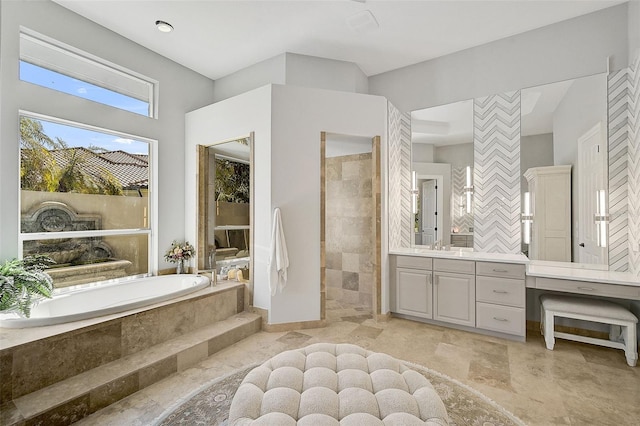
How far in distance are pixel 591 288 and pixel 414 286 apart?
158cm

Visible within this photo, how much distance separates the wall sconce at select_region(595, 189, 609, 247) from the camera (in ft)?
9.62

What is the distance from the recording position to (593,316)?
2.65 m

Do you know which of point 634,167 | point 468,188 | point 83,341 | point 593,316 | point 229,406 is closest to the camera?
point 229,406

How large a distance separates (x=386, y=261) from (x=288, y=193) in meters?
1.44

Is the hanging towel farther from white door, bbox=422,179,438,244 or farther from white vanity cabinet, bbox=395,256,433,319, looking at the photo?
white door, bbox=422,179,438,244

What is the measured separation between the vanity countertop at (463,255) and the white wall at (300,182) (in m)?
1.09

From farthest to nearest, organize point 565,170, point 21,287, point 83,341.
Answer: point 565,170 < point 21,287 < point 83,341

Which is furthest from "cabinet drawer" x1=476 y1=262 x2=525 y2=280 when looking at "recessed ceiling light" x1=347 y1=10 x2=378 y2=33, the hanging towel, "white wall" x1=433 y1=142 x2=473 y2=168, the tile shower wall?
"recessed ceiling light" x1=347 y1=10 x2=378 y2=33

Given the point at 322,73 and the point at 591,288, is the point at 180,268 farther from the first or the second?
the point at 591,288

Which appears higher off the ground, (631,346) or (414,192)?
(414,192)

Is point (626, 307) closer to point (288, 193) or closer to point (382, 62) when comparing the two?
point (288, 193)

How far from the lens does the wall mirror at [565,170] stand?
9.86ft

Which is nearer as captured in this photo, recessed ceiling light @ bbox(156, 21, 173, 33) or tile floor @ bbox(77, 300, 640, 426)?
tile floor @ bbox(77, 300, 640, 426)

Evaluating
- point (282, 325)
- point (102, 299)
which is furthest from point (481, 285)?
point (102, 299)
